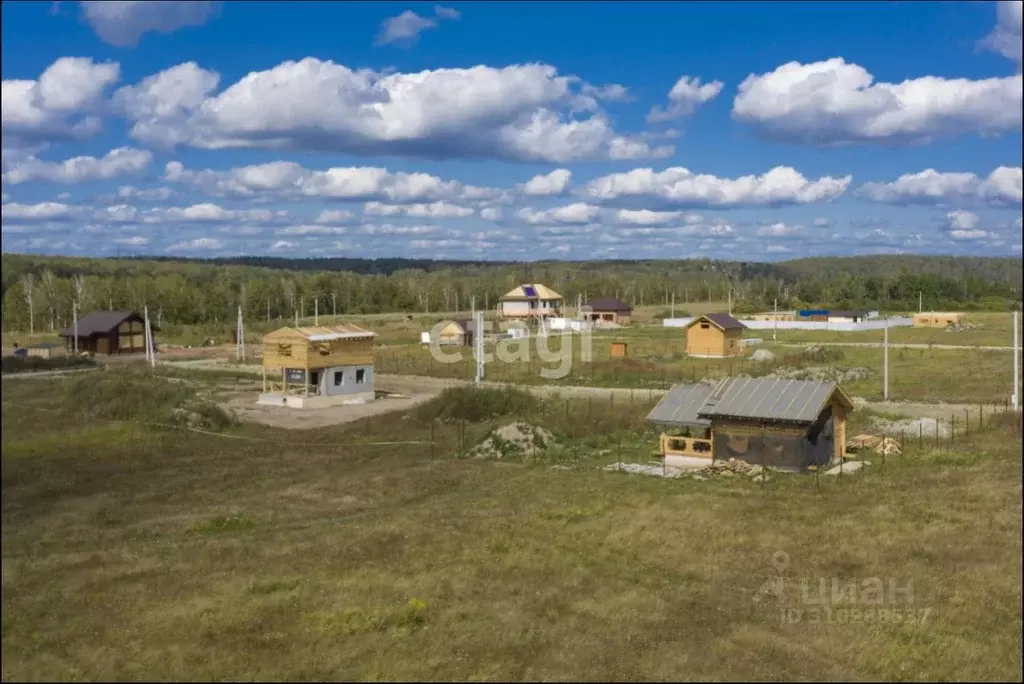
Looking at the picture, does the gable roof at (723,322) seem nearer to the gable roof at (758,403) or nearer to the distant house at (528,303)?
the gable roof at (758,403)

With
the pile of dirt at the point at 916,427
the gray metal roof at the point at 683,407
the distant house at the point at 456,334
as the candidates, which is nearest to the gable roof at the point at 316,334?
the gray metal roof at the point at 683,407

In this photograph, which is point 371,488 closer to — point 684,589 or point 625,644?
point 684,589

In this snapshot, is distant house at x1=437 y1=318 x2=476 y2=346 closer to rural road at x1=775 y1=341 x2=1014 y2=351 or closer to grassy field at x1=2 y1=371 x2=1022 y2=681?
rural road at x1=775 y1=341 x2=1014 y2=351

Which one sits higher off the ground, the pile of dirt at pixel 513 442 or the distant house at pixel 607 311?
the distant house at pixel 607 311

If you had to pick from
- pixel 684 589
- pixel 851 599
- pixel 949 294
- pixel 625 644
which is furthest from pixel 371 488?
pixel 949 294

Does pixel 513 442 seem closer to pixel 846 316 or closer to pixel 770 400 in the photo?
pixel 770 400

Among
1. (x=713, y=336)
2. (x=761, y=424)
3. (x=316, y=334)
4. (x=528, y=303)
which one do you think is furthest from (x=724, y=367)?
(x=528, y=303)

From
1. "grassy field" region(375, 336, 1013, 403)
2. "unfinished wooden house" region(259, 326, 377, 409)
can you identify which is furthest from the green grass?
"unfinished wooden house" region(259, 326, 377, 409)
